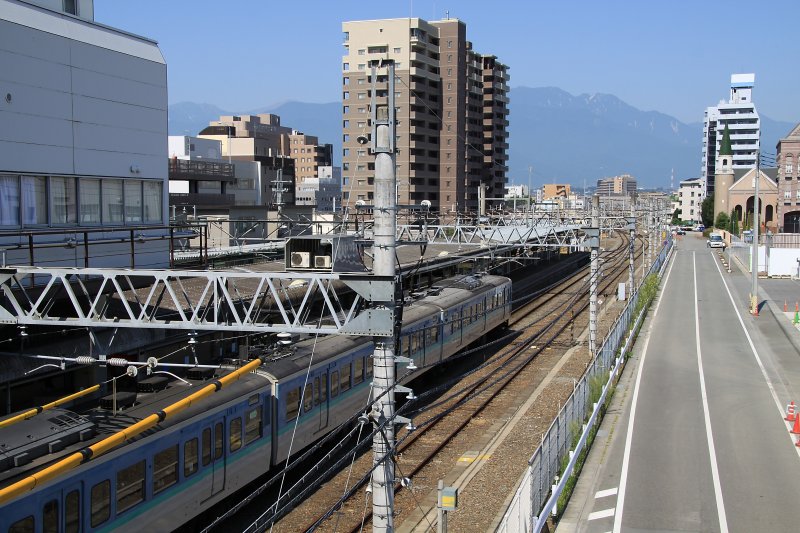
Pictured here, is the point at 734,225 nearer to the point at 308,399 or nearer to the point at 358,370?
the point at 358,370

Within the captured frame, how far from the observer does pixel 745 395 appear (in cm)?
2164

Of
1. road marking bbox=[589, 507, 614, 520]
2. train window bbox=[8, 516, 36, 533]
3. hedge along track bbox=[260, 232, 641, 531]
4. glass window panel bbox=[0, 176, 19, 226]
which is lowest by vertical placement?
road marking bbox=[589, 507, 614, 520]

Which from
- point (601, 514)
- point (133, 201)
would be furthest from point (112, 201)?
point (601, 514)

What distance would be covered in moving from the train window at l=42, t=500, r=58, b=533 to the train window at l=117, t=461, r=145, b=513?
99 cm

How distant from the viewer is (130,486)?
960cm

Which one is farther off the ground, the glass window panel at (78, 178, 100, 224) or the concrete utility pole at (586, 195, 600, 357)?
the glass window panel at (78, 178, 100, 224)

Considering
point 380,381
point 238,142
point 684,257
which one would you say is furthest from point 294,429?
point 238,142

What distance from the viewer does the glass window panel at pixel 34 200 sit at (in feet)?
52.4

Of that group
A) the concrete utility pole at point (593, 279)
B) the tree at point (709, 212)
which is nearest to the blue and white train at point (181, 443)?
the concrete utility pole at point (593, 279)

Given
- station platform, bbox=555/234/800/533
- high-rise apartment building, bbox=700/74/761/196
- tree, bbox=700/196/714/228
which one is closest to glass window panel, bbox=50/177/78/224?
station platform, bbox=555/234/800/533

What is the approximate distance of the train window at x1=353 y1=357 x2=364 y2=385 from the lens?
51.6 ft

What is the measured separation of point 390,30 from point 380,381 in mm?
74401

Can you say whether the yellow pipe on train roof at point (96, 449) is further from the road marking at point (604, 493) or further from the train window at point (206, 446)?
the road marking at point (604, 493)

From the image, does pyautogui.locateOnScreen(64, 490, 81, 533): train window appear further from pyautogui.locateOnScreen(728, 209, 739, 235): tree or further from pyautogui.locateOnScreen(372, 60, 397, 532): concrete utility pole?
pyautogui.locateOnScreen(728, 209, 739, 235): tree
